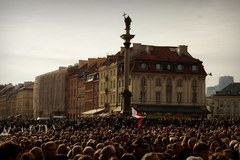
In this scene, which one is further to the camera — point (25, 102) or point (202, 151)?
point (25, 102)

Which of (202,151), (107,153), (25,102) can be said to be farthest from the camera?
(25,102)

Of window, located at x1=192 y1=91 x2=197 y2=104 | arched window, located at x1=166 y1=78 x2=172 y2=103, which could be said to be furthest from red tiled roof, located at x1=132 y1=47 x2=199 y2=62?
window, located at x1=192 y1=91 x2=197 y2=104

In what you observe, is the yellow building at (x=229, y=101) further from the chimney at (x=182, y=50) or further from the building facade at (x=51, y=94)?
the building facade at (x=51, y=94)

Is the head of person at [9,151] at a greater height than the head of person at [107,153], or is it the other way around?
the head of person at [9,151]

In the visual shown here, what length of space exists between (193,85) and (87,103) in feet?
91.2

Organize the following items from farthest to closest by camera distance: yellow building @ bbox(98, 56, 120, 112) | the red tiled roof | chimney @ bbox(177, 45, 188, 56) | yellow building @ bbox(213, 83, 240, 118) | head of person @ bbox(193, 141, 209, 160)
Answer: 1. yellow building @ bbox(213, 83, 240, 118)
2. yellow building @ bbox(98, 56, 120, 112)
3. chimney @ bbox(177, 45, 188, 56)
4. the red tiled roof
5. head of person @ bbox(193, 141, 209, 160)

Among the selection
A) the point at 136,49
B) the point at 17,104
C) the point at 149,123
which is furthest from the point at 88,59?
the point at 149,123

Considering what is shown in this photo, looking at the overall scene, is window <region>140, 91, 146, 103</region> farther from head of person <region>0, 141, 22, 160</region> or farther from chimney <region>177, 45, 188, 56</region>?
head of person <region>0, 141, 22, 160</region>

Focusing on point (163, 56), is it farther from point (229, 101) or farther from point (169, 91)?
point (229, 101)

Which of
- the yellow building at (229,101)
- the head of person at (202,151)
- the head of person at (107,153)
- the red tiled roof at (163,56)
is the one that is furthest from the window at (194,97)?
the head of person at (107,153)

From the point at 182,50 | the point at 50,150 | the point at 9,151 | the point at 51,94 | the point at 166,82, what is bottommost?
the point at 50,150

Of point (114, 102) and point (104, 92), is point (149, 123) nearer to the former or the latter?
point (114, 102)

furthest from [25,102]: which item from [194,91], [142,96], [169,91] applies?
[194,91]

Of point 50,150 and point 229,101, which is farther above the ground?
point 229,101
